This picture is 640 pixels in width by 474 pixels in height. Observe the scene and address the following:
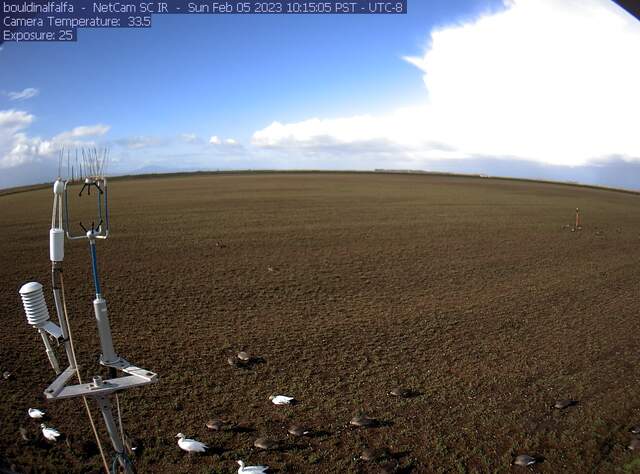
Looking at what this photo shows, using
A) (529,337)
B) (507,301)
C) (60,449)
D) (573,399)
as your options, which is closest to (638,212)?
(507,301)

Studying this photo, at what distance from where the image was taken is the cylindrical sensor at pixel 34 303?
14.5 ft

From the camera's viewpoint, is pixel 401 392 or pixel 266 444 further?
pixel 401 392

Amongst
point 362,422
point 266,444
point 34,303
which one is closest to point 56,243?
point 34,303

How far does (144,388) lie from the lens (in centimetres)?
827

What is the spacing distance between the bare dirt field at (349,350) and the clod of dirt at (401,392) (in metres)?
0.15

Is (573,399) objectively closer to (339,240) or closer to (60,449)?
(60,449)

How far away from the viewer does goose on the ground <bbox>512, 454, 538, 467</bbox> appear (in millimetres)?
6293

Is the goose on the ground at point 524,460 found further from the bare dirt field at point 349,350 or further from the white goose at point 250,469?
the white goose at point 250,469

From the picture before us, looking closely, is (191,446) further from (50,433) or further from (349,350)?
(349,350)

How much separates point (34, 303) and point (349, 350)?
7.10 metres

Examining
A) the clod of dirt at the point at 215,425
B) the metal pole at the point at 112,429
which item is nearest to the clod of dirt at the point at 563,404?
the clod of dirt at the point at 215,425

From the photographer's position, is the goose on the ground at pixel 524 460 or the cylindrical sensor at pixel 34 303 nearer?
the cylindrical sensor at pixel 34 303

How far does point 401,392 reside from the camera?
26.9ft

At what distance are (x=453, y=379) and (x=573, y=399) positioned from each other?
7.37ft
